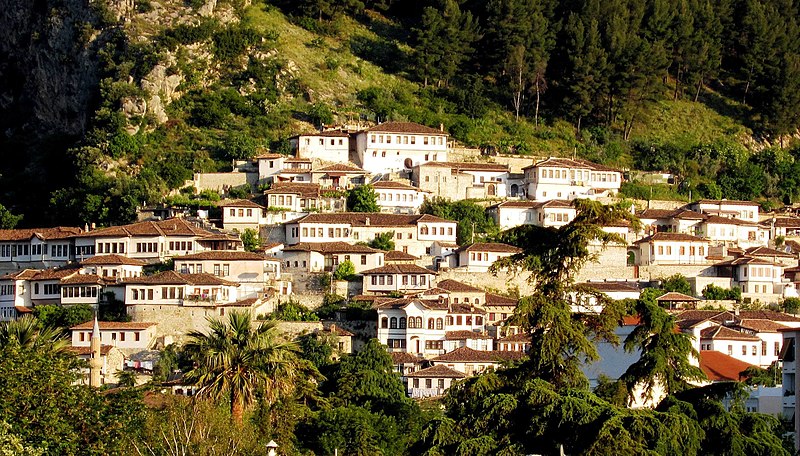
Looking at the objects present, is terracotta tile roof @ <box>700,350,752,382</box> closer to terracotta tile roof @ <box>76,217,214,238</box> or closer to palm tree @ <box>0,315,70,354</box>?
palm tree @ <box>0,315,70,354</box>

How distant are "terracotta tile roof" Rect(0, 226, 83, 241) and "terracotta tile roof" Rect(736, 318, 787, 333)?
37.0 metres

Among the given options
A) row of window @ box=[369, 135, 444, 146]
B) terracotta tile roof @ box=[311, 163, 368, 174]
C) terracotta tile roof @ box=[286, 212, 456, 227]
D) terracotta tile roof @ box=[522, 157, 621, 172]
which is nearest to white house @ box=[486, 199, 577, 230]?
terracotta tile roof @ box=[522, 157, 621, 172]

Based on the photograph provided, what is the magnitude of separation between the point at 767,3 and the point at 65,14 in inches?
2305

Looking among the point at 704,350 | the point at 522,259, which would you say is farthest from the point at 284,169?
the point at 522,259

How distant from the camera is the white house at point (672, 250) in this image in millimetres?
90500

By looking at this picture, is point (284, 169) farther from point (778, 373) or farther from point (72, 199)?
point (778, 373)

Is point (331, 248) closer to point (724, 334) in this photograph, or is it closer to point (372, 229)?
point (372, 229)

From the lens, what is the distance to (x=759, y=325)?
253 ft

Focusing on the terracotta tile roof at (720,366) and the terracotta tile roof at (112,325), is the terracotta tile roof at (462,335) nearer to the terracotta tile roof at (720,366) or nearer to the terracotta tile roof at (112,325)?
the terracotta tile roof at (720,366)

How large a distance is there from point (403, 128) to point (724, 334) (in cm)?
3112

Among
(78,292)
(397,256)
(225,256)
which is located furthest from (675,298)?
(78,292)

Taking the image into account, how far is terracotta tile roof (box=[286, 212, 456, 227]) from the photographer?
290 ft

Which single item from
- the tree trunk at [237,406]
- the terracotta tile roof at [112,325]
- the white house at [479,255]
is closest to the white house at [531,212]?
the white house at [479,255]

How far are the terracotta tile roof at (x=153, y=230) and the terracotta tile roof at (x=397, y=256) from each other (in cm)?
999
